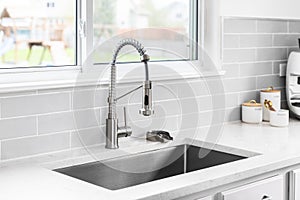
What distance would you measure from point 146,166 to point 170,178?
1.76 ft

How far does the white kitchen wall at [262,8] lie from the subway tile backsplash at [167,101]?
0.15 ft

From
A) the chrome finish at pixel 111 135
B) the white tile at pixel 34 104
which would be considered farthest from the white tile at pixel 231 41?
the white tile at pixel 34 104

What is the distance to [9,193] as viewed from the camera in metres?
1.82

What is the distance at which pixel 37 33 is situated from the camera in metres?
2.40

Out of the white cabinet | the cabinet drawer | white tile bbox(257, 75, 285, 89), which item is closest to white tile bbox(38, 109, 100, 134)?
the cabinet drawer

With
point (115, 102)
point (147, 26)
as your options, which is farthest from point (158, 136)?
point (147, 26)

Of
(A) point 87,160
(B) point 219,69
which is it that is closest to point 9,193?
(A) point 87,160

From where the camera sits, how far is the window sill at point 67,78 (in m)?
2.22

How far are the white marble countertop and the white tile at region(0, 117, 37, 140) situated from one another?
0.11m

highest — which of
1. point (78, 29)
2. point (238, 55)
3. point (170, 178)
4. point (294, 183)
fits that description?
point (78, 29)

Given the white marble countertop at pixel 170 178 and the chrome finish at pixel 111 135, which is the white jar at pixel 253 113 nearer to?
the white marble countertop at pixel 170 178

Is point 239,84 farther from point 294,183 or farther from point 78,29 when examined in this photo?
point 78,29

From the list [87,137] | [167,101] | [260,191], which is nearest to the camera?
[260,191]

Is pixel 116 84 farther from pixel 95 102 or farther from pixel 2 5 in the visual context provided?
pixel 2 5
